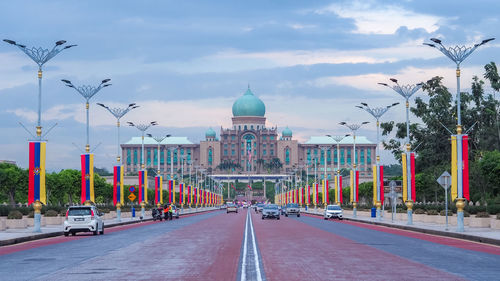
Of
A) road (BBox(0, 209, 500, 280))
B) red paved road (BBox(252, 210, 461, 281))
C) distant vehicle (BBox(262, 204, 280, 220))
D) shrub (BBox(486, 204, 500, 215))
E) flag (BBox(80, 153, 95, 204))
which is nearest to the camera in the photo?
red paved road (BBox(252, 210, 461, 281))

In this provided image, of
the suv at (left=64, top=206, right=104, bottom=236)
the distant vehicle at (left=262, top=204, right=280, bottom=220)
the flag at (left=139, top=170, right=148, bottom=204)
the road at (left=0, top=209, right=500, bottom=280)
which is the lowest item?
the distant vehicle at (left=262, top=204, right=280, bottom=220)

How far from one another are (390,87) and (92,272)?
4517 centimetres

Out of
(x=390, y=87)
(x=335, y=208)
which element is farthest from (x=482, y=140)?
(x=390, y=87)

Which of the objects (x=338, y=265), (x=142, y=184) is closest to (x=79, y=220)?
(x=338, y=265)

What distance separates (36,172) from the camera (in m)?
43.7

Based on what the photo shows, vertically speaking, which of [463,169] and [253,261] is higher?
[463,169]

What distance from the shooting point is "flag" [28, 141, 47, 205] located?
43.5 meters

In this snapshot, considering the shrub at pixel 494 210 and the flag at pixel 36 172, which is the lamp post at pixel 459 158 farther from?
the flag at pixel 36 172

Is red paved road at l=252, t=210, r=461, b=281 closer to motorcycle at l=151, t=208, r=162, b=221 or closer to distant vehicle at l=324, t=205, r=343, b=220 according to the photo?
distant vehicle at l=324, t=205, r=343, b=220

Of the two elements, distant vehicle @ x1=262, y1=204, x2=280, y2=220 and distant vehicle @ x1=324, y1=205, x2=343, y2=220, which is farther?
distant vehicle @ x1=262, y1=204, x2=280, y2=220

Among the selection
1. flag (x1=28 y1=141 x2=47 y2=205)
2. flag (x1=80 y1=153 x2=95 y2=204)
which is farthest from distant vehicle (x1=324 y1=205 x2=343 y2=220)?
flag (x1=28 y1=141 x2=47 y2=205)

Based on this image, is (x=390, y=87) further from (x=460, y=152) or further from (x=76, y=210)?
(x=76, y=210)

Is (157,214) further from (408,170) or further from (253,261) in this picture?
(253,261)

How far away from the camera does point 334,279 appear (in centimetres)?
1709
